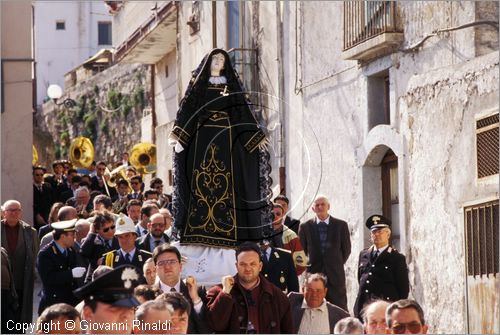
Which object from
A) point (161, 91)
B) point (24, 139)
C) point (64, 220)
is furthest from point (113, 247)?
point (161, 91)

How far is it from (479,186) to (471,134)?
56 centimetres

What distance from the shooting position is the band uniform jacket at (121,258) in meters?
11.3

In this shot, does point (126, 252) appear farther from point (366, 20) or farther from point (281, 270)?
point (366, 20)

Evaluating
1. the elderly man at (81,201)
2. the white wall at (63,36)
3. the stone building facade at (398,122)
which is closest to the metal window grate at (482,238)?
the stone building facade at (398,122)

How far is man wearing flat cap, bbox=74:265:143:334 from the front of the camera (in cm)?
719

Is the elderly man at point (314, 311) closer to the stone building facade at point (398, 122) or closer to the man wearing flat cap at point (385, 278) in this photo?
the man wearing flat cap at point (385, 278)

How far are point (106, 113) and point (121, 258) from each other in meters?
27.9

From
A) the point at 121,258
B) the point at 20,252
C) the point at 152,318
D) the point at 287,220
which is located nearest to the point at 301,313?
the point at 121,258

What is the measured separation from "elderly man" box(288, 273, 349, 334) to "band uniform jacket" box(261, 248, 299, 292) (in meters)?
1.13

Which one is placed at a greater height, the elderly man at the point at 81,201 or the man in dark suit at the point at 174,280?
the elderly man at the point at 81,201

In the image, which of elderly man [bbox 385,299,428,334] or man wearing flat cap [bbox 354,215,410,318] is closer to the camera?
elderly man [bbox 385,299,428,334]

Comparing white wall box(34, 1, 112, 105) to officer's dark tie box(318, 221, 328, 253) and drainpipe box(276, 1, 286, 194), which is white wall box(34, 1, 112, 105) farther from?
officer's dark tie box(318, 221, 328, 253)

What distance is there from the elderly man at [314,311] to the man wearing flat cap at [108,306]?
310 centimetres

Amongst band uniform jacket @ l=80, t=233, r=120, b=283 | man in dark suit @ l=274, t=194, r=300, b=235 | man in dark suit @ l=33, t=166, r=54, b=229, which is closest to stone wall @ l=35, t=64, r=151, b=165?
man in dark suit @ l=33, t=166, r=54, b=229
